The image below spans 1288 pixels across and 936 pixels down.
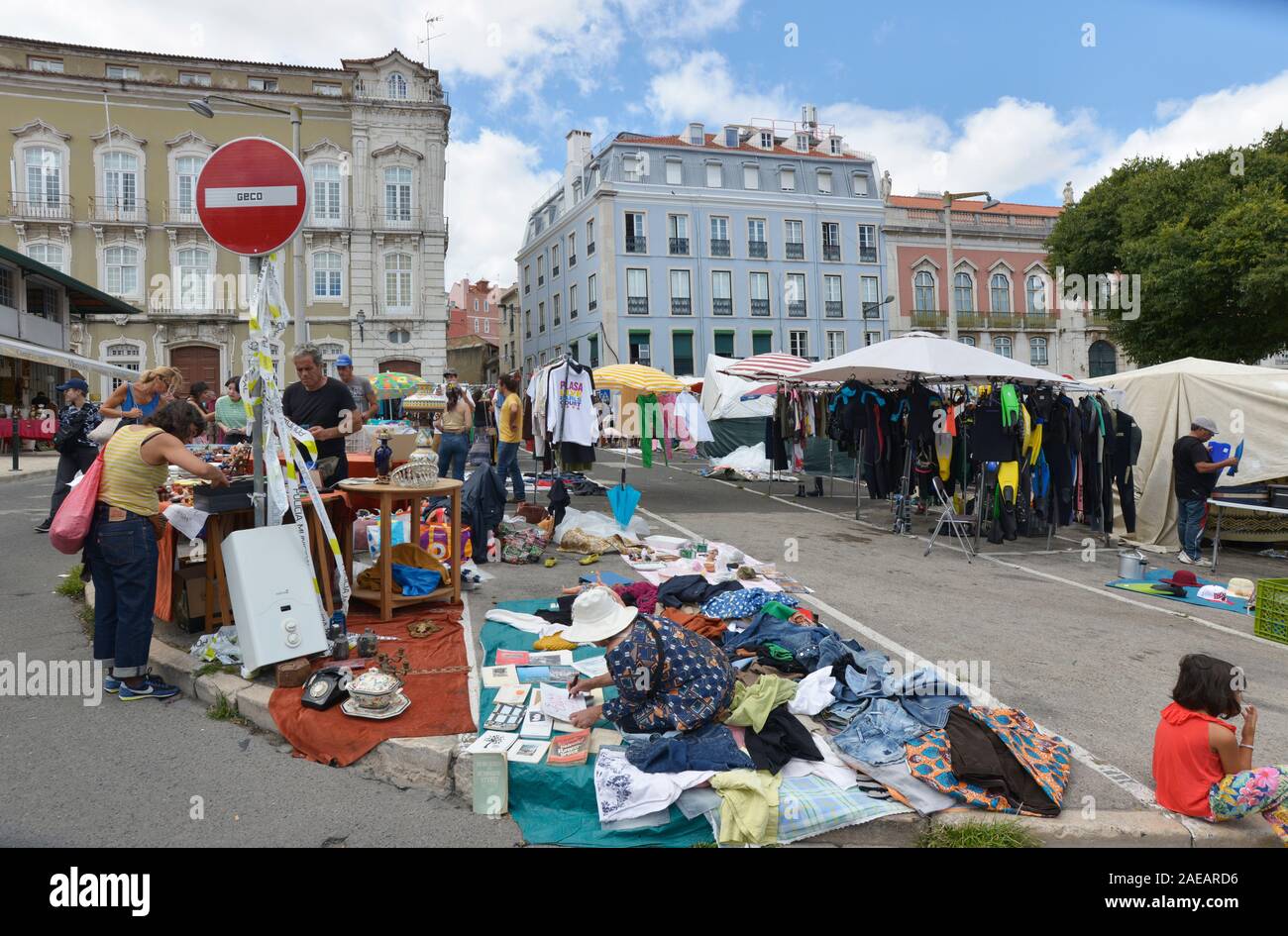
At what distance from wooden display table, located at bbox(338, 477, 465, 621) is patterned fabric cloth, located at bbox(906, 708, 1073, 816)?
3.84 m

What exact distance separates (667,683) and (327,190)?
1348 inches

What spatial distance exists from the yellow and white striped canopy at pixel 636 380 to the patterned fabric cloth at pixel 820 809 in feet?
28.4

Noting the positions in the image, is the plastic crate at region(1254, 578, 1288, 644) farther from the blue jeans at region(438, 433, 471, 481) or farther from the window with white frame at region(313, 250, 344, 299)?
the window with white frame at region(313, 250, 344, 299)

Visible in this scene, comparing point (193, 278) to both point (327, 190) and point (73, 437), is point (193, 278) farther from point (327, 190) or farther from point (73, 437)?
point (73, 437)

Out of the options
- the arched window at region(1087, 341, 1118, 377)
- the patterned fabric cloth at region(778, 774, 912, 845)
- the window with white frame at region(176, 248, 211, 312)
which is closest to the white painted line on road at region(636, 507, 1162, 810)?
the patterned fabric cloth at region(778, 774, 912, 845)

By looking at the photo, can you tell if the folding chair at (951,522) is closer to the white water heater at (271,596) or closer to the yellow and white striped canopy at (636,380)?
the yellow and white striped canopy at (636,380)

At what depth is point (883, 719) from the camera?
4176mm

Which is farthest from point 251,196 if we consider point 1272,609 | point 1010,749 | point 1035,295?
point 1035,295

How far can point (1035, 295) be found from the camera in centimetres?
4438

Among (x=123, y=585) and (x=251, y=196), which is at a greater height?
(x=251, y=196)

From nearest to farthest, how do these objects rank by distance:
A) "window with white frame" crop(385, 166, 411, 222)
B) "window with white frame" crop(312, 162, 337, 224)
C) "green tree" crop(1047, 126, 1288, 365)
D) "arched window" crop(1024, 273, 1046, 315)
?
1. "green tree" crop(1047, 126, 1288, 365)
2. "window with white frame" crop(312, 162, 337, 224)
3. "window with white frame" crop(385, 166, 411, 222)
4. "arched window" crop(1024, 273, 1046, 315)

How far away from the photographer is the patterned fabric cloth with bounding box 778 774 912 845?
335 cm

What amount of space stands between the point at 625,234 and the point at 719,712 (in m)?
38.7
